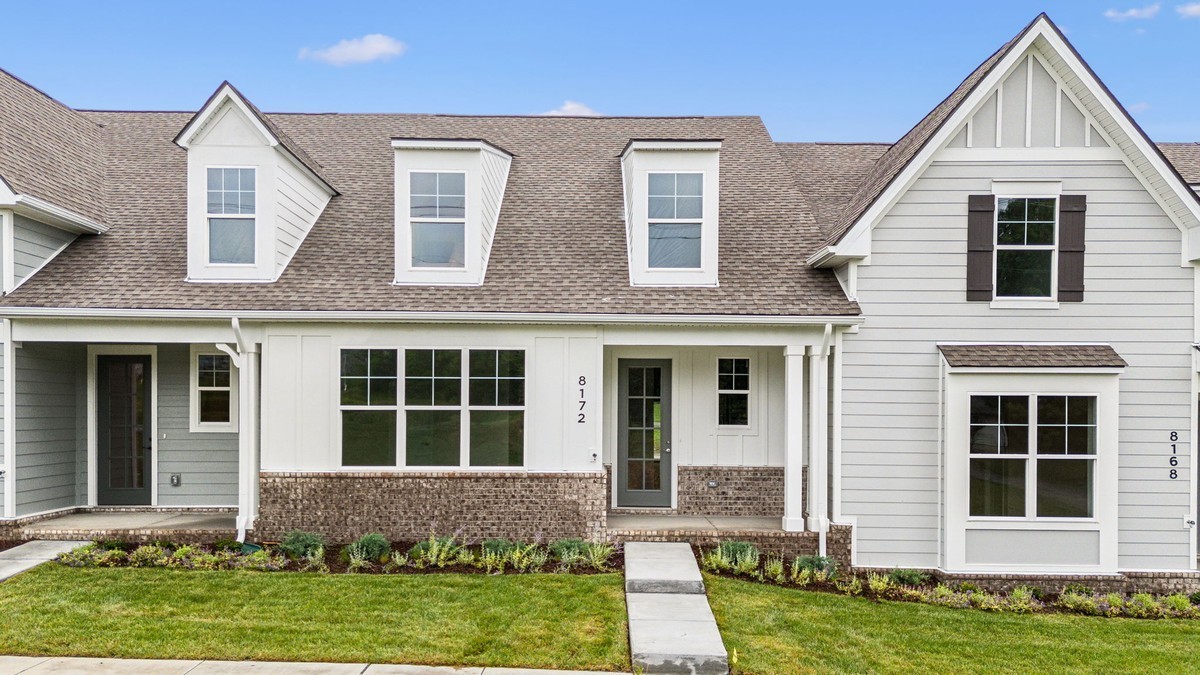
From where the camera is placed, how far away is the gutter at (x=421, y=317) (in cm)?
930

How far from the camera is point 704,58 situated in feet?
99.1

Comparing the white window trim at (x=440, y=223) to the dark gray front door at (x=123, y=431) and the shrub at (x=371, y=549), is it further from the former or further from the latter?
the dark gray front door at (x=123, y=431)

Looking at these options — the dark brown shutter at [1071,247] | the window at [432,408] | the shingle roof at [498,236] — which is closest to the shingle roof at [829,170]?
the shingle roof at [498,236]

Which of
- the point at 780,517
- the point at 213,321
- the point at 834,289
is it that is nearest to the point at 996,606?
the point at 780,517

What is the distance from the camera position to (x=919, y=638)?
695 cm

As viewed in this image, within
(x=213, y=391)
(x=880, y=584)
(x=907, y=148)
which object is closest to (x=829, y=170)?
(x=907, y=148)

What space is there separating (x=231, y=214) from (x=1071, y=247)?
10.9 m

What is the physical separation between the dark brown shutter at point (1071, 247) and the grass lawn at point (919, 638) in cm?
386

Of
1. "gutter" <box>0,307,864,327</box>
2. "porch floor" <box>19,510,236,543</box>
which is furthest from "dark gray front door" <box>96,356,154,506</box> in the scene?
"gutter" <box>0,307,864,327</box>

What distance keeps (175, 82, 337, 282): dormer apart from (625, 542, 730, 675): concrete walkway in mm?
6213

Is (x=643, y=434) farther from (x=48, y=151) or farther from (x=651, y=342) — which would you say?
(x=48, y=151)

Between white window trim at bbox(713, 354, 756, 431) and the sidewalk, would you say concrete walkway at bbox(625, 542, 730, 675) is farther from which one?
white window trim at bbox(713, 354, 756, 431)

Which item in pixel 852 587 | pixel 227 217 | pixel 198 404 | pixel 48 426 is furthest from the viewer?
pixel 198 404

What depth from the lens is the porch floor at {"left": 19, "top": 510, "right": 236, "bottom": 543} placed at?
31.2 feet
